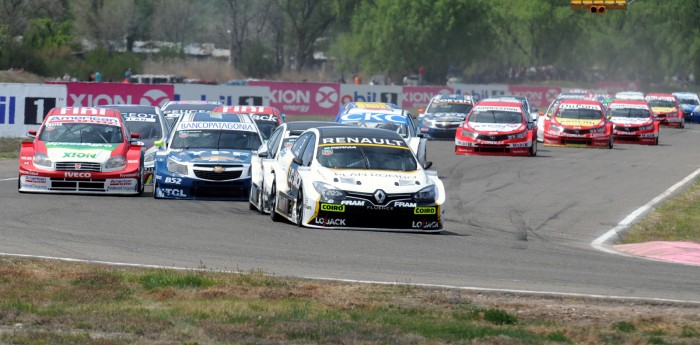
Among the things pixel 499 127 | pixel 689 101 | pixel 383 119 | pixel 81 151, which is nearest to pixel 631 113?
pixel 499 127

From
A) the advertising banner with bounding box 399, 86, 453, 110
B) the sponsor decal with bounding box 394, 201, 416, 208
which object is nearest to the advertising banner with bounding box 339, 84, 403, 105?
the advertising banner with bounding box 399, 86, 453, 110

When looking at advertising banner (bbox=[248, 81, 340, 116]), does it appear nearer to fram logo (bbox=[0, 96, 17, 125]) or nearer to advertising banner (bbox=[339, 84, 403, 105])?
advertising banner (bbox=[339, 84, 403, 105])

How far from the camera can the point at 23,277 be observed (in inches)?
452

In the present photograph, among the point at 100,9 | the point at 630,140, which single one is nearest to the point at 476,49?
the point at 100,9

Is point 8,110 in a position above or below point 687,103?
below

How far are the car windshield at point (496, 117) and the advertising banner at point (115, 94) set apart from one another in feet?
32.9

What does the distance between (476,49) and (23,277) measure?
86.6 m

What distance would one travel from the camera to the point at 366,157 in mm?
16953

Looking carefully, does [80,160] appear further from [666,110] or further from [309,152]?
[666,110]

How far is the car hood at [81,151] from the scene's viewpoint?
20.5m

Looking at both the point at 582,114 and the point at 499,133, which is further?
the point at 582,114

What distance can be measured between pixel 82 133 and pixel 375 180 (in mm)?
7314

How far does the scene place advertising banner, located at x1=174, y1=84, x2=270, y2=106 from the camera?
41.3 m

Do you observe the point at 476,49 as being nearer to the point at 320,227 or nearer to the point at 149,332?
the point at 320,227
